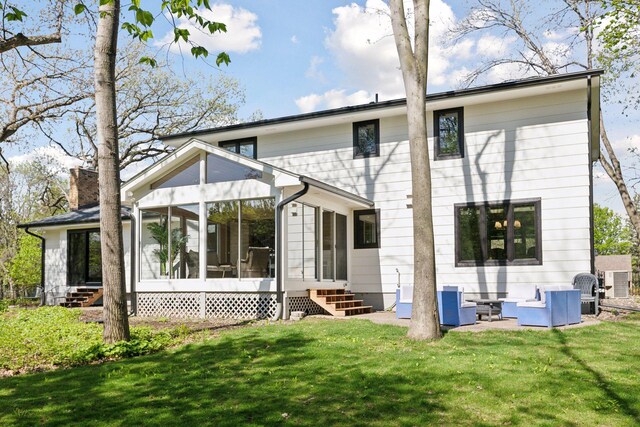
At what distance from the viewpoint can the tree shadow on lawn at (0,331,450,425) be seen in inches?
202

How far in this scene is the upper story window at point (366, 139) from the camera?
51.4 feet

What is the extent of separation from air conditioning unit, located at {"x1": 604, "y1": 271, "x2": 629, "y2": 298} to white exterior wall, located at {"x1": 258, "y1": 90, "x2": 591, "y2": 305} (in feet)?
37.0

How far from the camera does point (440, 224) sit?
14547 millimetres

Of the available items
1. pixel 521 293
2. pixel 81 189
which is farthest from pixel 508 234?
pixel 81 189

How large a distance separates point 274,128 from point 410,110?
765 cm

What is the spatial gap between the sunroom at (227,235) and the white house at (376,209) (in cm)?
3

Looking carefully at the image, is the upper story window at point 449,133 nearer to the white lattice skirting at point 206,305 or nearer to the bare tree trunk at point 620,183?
the white lattice skirting at point 206,305

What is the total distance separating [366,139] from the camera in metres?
15.8

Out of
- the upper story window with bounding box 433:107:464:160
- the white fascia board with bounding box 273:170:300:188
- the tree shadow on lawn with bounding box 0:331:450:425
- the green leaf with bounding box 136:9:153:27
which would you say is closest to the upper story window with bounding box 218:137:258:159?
the white fascia board with bounding box 273:170:300:188

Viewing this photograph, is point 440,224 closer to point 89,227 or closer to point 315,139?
point 315,139

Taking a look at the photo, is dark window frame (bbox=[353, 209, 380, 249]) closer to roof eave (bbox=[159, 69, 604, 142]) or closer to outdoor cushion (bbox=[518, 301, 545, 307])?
roof eave (bbox=[159, 69, 604, 142])

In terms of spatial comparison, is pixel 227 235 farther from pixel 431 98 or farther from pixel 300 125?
pixel 431 98

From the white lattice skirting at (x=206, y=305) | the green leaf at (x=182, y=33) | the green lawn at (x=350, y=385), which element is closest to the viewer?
the green lawn at (x=350, y=385)

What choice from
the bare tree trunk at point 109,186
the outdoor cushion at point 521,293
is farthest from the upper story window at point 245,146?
the bare tree trunk at point 109,186
